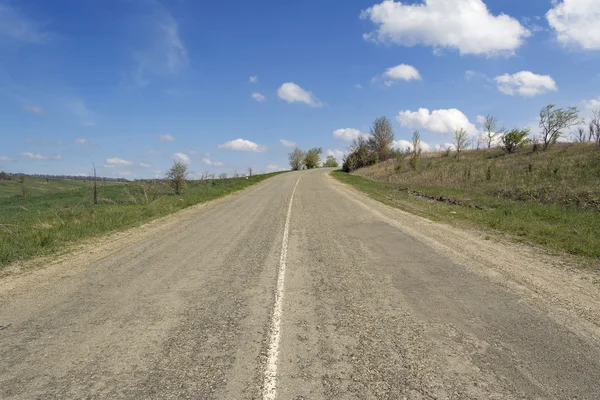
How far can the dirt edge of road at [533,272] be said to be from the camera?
4.93m

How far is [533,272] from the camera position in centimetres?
680

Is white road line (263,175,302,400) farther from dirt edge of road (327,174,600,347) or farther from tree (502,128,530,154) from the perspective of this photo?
tree (502,128,530,154)

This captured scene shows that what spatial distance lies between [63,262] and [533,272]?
978 centimetres

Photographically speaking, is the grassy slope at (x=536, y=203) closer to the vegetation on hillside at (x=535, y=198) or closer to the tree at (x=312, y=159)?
the vegetation on hillside at (x=535, y=198)

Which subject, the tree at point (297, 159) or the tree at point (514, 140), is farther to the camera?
the tree at point (297, 159)

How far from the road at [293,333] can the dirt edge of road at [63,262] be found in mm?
297

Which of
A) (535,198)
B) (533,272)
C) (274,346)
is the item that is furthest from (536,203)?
(274,346)

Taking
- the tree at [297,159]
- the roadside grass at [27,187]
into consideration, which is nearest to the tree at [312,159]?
the tree at [297,159]

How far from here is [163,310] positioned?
4.96 metres

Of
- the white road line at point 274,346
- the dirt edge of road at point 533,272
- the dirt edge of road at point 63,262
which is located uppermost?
the dirt edge of road at point 63,262

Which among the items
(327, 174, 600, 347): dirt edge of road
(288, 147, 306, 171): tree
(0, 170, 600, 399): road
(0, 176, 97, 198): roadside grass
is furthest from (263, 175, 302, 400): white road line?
(288, 147, 306, 171): tree

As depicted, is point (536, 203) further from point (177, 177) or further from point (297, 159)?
point (297, 159)

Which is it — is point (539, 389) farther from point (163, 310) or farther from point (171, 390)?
point (163, 310)

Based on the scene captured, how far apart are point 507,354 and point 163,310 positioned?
432cm
